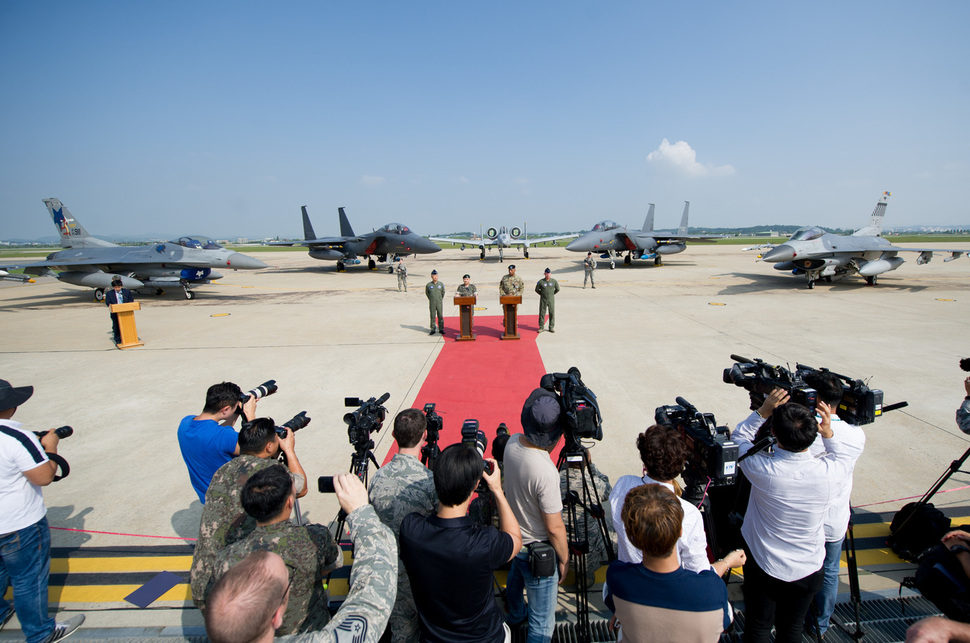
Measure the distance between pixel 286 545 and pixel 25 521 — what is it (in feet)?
6.78

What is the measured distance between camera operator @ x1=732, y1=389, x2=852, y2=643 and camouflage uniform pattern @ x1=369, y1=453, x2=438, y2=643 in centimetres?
181

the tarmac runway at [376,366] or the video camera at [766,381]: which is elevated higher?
the video camera at [766,381]

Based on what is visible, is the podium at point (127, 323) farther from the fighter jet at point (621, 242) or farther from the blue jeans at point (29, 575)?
the fighter jet at point (621, 242)

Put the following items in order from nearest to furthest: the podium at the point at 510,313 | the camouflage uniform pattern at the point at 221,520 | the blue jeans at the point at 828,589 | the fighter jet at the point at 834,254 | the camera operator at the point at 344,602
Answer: the camera operator at the point at 344,602, the camouflage uniform pattern at the point at 221,520, the blue jeans at the point at 828,589, the podium at the point at 510,313, the fighter jet at the point at 834,254

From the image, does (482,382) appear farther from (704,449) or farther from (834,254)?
(834,254)

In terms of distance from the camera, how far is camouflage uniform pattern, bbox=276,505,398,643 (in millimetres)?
1565

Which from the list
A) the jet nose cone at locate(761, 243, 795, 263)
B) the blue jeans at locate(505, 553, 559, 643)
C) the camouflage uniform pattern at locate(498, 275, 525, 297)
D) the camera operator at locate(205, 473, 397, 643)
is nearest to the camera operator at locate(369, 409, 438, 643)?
the camera operator at locate(205, 473, 397, 643)

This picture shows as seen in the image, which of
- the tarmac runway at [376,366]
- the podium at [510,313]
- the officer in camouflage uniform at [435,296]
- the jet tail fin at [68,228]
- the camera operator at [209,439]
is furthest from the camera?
the jet tail fin at [68,228]

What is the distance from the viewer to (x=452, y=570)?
6.03 feet

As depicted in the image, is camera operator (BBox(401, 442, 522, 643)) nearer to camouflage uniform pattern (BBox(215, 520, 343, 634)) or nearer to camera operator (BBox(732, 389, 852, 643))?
camouflage uniform pattern (BBox(215, 520, 343, 634))

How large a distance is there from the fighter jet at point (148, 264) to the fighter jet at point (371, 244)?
6272 millimetres

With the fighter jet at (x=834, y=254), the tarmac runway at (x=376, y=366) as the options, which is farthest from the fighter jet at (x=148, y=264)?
the fighter jet at (x=834, y=254)

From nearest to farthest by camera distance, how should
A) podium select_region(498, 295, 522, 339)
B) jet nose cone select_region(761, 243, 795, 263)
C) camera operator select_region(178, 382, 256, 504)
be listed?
camera operator select_region(178, 382, 256, 504), podium select_region(498, 295, 522, 339), jet nose cone select_region(761, 243, 795, 263)

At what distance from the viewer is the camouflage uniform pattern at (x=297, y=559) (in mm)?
1877
